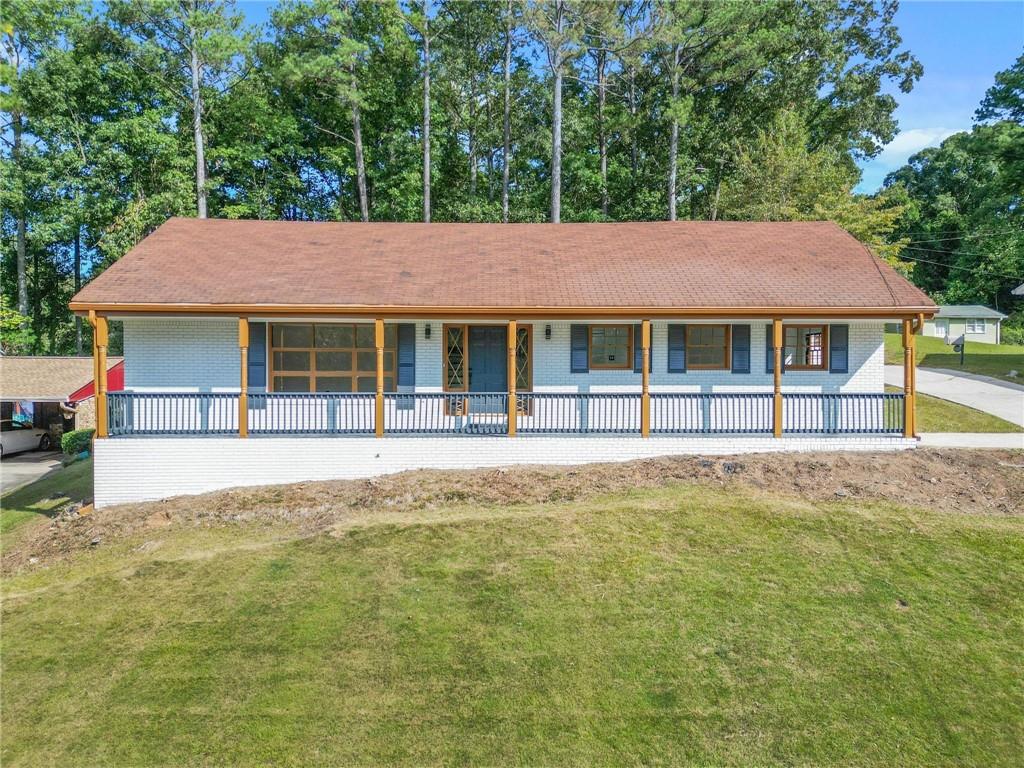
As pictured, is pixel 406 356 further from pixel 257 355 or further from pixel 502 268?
pixel 257 355

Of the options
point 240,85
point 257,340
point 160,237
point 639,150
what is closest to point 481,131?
point 639,150

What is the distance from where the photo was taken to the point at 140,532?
9375 millimetres

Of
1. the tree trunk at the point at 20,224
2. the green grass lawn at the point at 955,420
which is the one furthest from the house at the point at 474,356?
the tree trunk at the point at 20,224

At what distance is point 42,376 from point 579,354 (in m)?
18.5

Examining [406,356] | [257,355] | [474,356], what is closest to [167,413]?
[257,355]

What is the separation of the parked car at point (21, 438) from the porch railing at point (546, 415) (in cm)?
1216

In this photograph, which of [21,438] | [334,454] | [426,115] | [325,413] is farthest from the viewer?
[426,115]

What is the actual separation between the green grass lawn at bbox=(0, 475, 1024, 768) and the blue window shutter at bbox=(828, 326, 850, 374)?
5.00 meters

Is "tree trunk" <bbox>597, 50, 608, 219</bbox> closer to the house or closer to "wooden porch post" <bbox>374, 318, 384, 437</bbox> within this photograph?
the house

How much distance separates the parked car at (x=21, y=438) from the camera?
18.7m

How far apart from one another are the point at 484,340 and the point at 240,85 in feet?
66.9

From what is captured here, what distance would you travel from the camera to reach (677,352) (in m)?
13.0

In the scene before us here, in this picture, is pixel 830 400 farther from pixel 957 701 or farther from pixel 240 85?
pixel 240 85

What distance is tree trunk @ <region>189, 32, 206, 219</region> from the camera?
23.2 meters
